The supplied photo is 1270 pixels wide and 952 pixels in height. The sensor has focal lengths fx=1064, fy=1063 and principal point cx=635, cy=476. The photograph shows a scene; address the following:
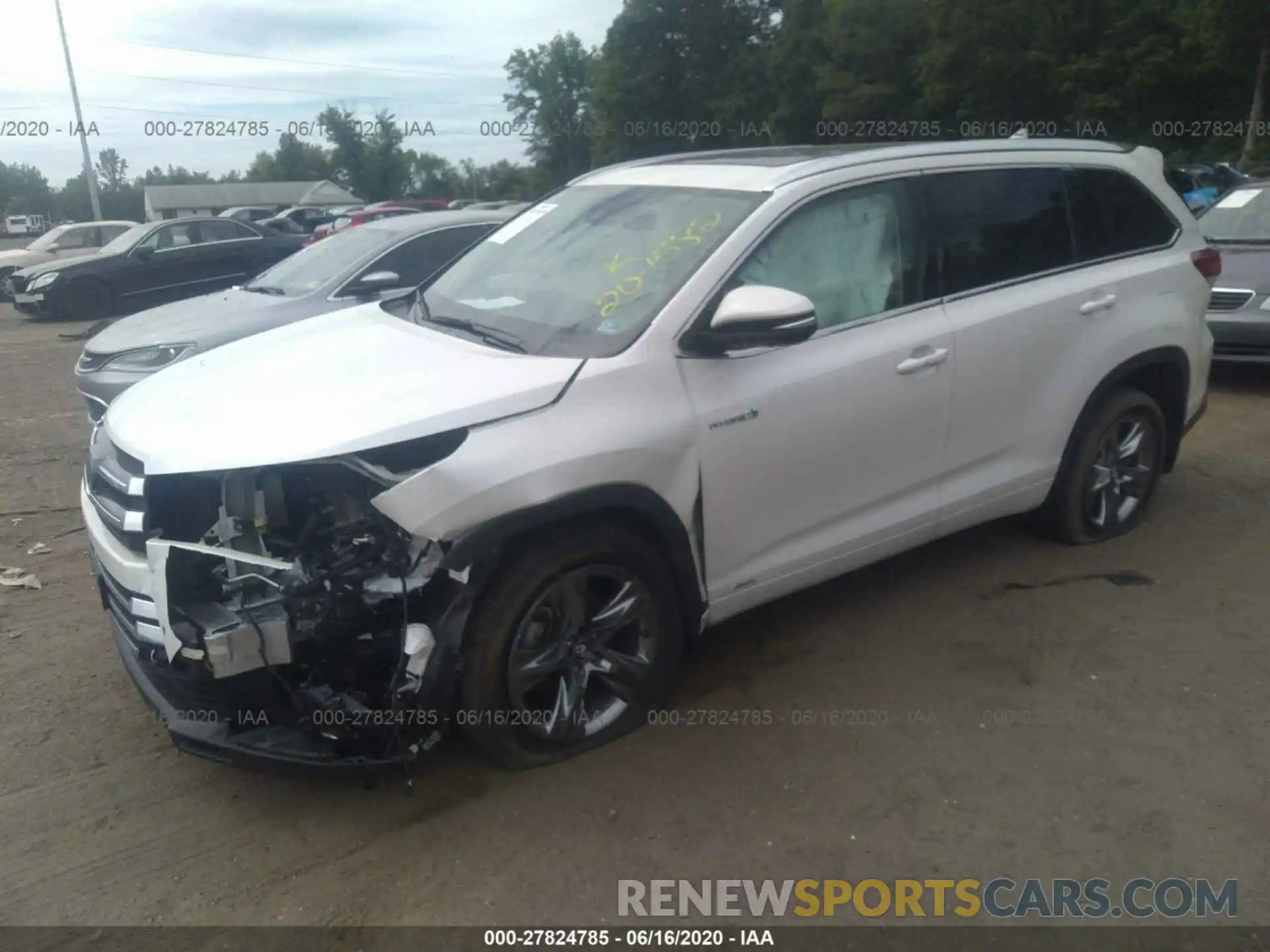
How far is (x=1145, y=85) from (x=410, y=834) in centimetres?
3293

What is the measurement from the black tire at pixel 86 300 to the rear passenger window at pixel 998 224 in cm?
1454

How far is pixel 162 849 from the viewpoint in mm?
3152

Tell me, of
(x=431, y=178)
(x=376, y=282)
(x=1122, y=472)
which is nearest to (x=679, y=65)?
(x=431, y=178)

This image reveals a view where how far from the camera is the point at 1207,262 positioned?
5.09 meters

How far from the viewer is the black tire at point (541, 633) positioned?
123 inches

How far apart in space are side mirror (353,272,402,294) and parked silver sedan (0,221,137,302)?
14553 millimetres

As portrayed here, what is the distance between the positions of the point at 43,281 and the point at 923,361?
15262mm

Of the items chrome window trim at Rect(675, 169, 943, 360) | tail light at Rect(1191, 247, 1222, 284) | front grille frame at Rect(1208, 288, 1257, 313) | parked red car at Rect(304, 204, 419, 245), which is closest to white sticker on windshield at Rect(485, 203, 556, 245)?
chrome window trim at Rect(675, 169, 943, 360)

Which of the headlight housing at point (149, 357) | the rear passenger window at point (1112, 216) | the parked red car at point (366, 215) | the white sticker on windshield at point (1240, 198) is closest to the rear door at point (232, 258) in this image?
the parked red car at point (366, 215)

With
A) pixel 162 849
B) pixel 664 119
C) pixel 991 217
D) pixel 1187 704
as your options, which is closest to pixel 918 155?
pixel 991 217

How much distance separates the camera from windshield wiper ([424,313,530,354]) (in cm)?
358

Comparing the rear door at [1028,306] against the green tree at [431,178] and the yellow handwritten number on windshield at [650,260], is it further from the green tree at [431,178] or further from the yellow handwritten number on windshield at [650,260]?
the green tree at [431,178]

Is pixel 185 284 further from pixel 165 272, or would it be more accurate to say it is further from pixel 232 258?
pixel 232 258
